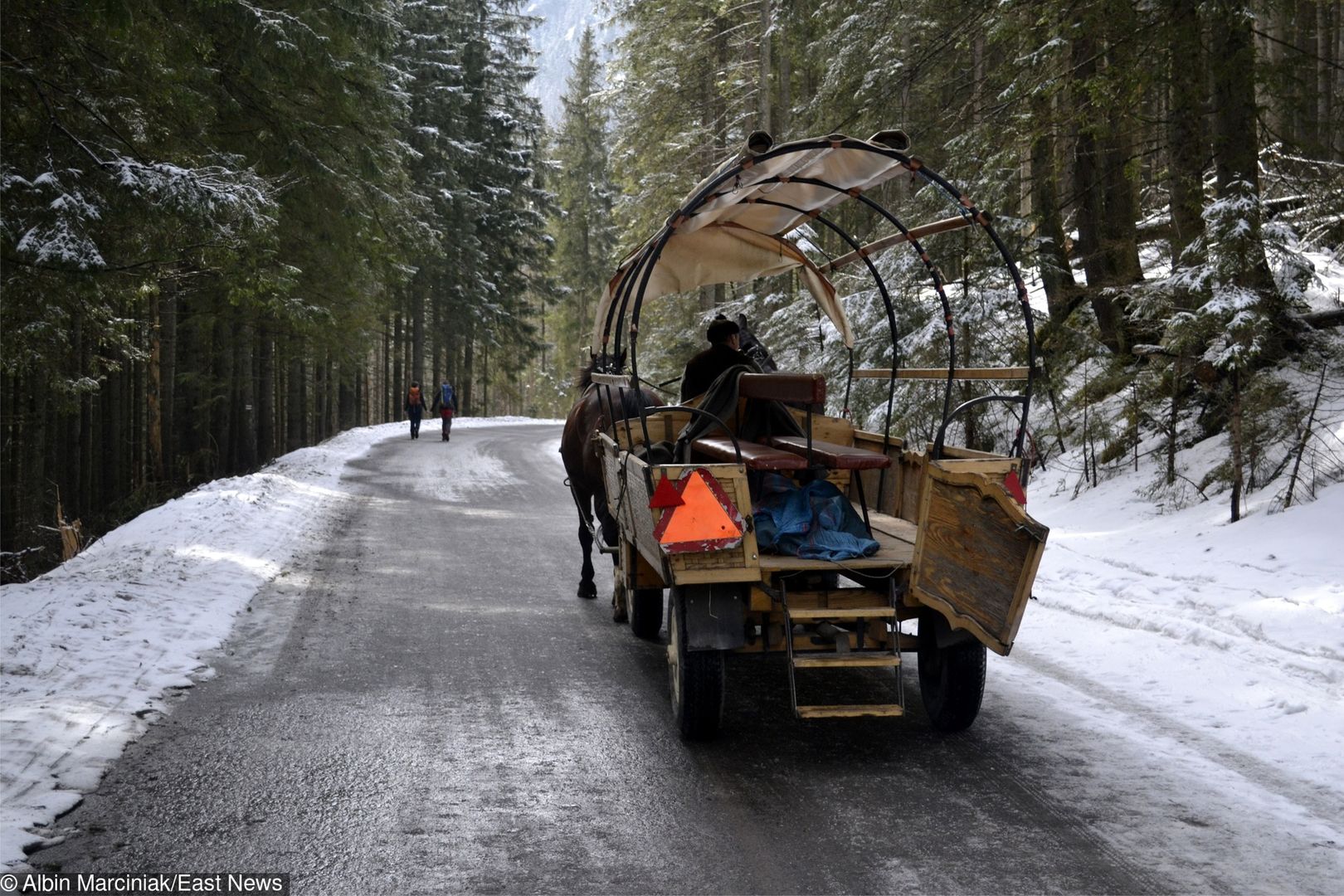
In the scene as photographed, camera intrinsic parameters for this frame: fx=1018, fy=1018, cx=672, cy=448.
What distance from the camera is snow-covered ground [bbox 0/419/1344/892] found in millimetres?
4000

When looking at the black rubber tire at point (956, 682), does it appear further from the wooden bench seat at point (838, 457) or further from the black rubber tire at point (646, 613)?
the black rubber tire at point (646, 613)

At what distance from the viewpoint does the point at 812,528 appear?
17.2 feet

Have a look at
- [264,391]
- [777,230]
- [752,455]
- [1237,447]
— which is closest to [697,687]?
[752,455]

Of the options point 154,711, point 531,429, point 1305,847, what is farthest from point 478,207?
point 1305,847

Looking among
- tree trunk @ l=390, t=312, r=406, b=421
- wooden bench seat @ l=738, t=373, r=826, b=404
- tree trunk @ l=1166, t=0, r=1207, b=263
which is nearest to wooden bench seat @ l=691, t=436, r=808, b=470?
wooden bench seat @ l=738, t=373, r=826, b=404

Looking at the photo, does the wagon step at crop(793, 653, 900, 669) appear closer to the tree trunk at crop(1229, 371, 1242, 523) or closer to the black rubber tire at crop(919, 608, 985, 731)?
the black rubber tire at crop(919, 608, 985, 731)

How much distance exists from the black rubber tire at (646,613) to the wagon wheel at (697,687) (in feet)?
6.86

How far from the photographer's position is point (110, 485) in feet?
71.7

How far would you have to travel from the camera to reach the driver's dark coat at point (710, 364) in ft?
22.7

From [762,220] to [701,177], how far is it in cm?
1664

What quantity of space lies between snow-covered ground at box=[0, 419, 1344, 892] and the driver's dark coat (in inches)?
102

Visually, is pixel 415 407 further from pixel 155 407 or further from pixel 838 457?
pixel 838 457

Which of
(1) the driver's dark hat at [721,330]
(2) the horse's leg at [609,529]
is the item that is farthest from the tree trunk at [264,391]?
(1) the driver's dark hat at [721,330]

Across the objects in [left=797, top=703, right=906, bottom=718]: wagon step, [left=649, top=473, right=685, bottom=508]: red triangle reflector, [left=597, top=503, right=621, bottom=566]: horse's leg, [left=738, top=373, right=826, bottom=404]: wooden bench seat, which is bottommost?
[left=797, top=703, right=906, bottom=718]: wagon step
